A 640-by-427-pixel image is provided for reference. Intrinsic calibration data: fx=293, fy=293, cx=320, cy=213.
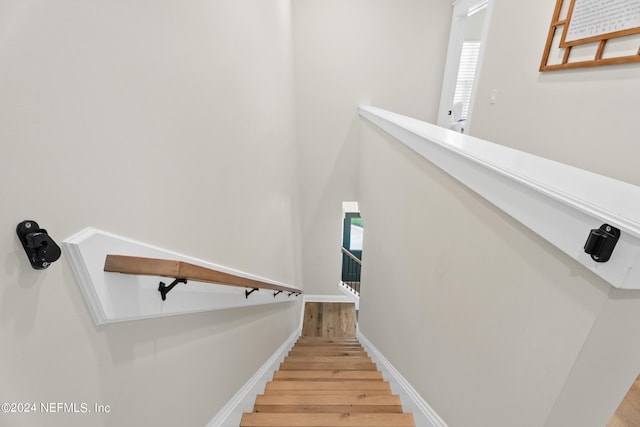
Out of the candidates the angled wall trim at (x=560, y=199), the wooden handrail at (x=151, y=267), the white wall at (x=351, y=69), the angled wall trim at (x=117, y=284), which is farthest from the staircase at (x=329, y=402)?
the white wall at (x=351, y=69)

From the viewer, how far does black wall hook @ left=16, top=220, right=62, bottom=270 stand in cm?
50

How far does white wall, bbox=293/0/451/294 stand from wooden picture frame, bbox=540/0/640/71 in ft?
6.80

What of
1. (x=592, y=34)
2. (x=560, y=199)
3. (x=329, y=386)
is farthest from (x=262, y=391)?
(x=592, y=34)

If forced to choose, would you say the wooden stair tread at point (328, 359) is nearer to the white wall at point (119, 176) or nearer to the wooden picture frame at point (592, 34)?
the white wall at point (119, 176)

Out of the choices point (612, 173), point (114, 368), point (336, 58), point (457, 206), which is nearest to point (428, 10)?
point (336, 58)

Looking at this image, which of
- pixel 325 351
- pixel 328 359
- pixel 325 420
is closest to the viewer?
pixel 325 420

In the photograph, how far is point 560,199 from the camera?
654 mm

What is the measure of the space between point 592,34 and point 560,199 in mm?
1928

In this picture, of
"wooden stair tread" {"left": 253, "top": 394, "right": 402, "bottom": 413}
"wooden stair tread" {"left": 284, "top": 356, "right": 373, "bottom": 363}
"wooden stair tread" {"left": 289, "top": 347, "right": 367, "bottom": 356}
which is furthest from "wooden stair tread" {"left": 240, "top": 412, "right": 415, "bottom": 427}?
"wooden stair tread" {"left": 289, "top": 347, "right": 367, "bottom": 356}

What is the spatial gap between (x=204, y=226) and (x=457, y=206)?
3.34 ft

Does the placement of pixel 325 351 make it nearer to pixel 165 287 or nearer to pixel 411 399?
pixel 411 399

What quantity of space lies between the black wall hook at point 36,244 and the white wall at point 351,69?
406 centimetres

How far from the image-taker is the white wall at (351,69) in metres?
3.82

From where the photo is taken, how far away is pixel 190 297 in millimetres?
1038
